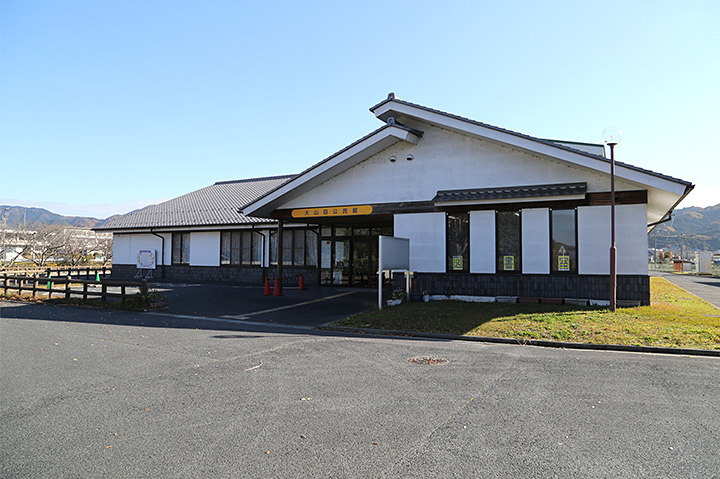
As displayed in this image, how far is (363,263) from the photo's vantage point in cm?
2242

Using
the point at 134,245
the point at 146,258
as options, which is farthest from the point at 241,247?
the point at 134,245

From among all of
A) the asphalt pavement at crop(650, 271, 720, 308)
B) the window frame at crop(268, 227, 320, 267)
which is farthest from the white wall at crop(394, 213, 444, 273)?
the asphalt pavement at crop(650, 271, 720, 308)

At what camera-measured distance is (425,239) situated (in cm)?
1612

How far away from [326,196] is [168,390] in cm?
1284

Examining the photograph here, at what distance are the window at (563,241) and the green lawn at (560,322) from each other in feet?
4.78

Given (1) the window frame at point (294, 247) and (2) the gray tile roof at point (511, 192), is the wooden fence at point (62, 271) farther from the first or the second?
(2) the gray tile roof at point (511, 192)

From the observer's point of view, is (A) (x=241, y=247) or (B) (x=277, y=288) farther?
(A) (x=241, y=247)

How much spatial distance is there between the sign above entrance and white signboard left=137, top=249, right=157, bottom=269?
1416 centimetres

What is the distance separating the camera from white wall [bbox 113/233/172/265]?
28.0m

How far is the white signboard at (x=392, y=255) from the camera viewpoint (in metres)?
13.5

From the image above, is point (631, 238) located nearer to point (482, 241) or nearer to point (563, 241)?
point (563, 241)

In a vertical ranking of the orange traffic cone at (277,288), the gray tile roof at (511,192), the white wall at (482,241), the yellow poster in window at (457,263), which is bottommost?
the orange traffic cone at (277,288)

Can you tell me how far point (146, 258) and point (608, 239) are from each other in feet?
84.8

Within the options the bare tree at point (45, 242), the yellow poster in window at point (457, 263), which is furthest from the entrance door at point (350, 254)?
the bare tree at point (45, 242)
